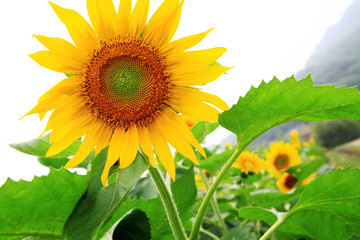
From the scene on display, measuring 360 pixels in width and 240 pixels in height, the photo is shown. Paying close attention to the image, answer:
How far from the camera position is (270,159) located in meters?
2.36

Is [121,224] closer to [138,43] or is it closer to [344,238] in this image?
[138,43]

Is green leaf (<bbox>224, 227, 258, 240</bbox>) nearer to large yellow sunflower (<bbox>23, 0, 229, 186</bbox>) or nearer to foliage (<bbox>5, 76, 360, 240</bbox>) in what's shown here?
foliage (<bbox>5, 76, 360, 240</bbox>)

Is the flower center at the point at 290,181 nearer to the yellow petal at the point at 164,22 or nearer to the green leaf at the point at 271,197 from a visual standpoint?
the green leaf at the point at 271,197

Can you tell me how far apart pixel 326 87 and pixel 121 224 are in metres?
0.48

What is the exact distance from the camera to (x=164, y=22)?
0.69 meters

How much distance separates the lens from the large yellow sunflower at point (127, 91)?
0.67 meters

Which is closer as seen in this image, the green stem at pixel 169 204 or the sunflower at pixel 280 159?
the green stem at pixel 169 204

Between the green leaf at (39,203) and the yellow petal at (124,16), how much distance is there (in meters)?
0.32

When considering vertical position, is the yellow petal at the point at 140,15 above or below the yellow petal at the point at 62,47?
above

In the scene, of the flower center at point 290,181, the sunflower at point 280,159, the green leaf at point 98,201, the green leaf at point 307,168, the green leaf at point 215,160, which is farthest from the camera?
the sunflower at point 280,159

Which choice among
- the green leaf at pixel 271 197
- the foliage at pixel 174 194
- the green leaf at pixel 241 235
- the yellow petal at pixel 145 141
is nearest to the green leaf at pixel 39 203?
the foliage at pixel 174 194

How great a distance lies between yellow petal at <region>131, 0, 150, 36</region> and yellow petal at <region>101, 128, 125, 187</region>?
8.8 inches

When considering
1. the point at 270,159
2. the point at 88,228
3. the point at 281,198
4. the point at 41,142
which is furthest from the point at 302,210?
the point at 270,159

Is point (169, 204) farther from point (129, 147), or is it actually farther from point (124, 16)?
point (124, 16)
